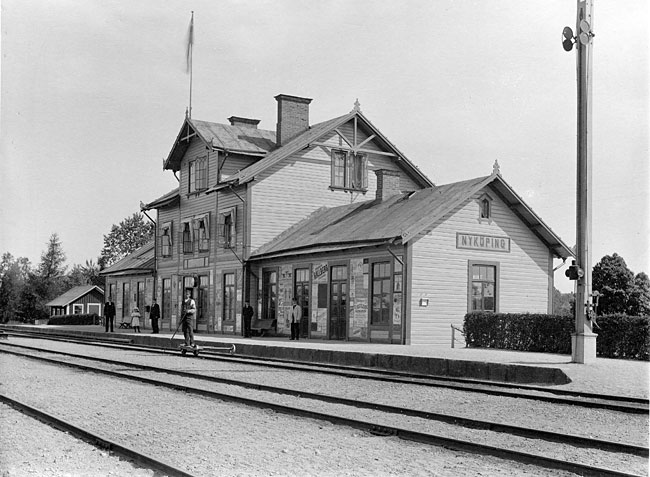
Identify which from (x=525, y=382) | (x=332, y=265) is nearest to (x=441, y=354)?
(x=525, y=382)

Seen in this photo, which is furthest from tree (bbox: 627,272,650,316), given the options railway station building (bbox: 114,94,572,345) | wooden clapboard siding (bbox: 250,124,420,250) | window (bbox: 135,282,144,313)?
window (bbox: 135,282,144,313)

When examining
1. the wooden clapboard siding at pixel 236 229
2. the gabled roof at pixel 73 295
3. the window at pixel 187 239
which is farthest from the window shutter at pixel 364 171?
the gabled roof at pixel 73 295

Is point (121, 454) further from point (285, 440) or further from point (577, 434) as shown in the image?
point (577, 434)

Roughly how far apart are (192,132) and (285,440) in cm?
2961

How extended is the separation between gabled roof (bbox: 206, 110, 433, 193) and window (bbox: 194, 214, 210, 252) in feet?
6.36

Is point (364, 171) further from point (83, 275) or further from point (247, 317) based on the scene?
point (83, 275)

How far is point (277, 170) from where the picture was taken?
3388cm

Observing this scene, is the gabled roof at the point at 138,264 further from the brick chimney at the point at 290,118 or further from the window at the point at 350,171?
the window at the point at 350,171

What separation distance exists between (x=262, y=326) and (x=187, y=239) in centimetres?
830

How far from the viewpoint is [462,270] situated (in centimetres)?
2622

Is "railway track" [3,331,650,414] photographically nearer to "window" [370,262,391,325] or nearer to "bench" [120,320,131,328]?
"window" [370,262,391,325]

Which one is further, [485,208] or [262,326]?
[262,326]

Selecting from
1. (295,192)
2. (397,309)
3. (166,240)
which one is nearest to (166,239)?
(166,240)

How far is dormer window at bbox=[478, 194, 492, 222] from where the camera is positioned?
26609 millimetres
